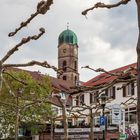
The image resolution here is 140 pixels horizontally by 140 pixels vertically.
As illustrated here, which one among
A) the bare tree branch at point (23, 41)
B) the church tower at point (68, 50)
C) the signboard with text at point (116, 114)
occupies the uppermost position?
the church tower at point (68, 50)

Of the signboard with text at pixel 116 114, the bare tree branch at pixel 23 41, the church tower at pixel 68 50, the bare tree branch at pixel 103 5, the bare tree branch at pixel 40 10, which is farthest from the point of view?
the church tower at pixel 68 50

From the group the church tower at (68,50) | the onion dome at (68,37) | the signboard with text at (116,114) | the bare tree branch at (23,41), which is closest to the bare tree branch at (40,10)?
the bare tree branch at (23,41)

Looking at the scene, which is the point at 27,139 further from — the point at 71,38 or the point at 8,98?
the point at 71,38

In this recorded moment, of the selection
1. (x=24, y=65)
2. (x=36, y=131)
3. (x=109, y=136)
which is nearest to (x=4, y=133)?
(x=36, y=131)

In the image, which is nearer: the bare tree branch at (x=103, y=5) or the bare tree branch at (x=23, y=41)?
the bare tree branch at (x=103, y=5)

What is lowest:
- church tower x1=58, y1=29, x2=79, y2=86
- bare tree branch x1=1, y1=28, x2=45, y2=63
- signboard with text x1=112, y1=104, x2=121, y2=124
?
signboard with text x1=112, y1=104, x2=121, y2=124

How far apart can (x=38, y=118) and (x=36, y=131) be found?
2085 mm

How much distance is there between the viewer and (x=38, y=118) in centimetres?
6719

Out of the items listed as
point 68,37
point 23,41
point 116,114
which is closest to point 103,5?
point 23,41

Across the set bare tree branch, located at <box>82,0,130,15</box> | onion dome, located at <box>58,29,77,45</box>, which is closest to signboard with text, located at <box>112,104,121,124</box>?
bare tree branch, located at <box>82,0,130,15</box>

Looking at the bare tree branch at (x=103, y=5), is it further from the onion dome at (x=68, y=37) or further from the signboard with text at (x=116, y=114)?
the onion dome at (x=68, y=37)

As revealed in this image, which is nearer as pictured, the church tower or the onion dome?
the onion dome

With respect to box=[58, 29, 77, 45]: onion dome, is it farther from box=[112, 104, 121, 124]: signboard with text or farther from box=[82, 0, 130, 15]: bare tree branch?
box=[82, 0, 130, 15]: bare tree branch

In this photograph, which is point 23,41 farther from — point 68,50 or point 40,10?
point 68,50
